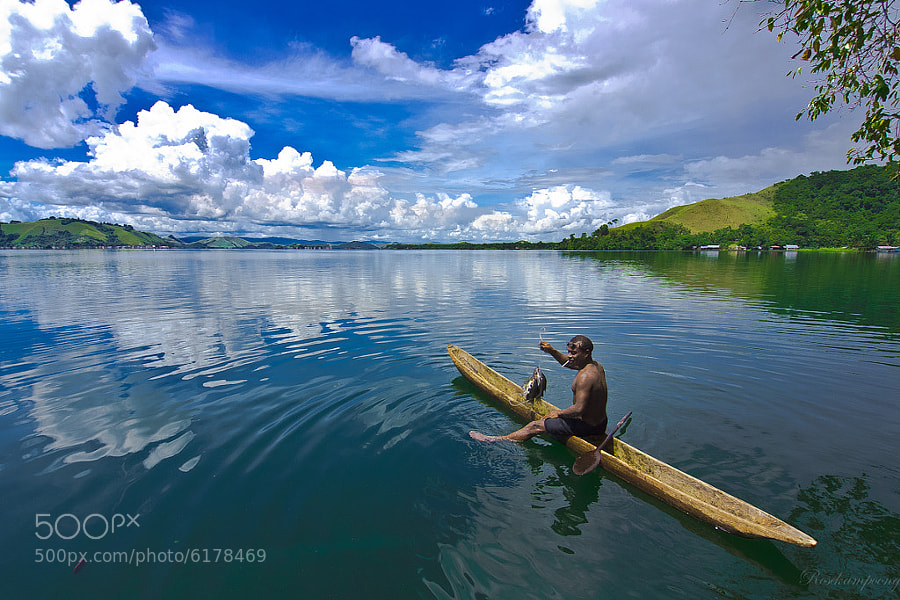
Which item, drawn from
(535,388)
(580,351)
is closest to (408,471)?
(535,388)

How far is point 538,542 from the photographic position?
→ 266 inches

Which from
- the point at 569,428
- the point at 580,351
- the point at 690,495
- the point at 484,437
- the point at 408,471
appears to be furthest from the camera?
the point at 484,437

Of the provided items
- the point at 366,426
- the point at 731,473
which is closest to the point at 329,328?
the point at 366,426

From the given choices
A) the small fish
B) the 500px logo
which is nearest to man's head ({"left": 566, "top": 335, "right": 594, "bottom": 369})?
the small fish

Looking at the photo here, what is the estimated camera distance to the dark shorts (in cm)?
916

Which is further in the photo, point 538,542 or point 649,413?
point 649,413

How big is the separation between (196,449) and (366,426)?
4029mm

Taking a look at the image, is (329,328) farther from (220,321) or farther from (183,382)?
(183,382)

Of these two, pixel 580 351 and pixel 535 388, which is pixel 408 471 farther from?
pixel 580 351

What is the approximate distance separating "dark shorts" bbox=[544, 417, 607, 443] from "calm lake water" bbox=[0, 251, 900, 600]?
610mm

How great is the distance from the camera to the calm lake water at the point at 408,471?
6.10 metres

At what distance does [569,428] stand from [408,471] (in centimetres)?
387

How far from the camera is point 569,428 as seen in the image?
30.6 feet

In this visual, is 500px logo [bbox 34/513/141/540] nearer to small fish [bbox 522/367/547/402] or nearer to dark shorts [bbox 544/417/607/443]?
dark shorts [bbox 544/417/607/443]
